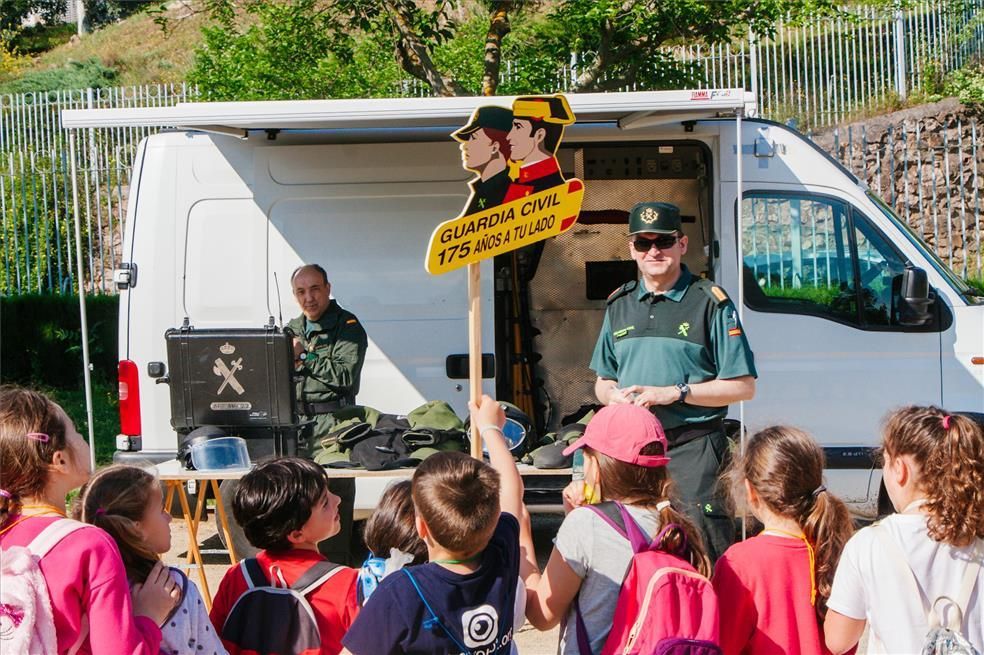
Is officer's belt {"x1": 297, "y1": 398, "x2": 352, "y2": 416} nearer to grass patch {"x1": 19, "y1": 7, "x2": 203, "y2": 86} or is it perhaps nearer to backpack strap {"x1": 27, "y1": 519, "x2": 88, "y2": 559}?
backpack strap {"x1": 27, "y1": 519, "x2": 88, "y2": 559}

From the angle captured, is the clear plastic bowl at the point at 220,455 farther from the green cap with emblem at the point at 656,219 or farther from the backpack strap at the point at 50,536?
the backpack strap at the point at 50,536

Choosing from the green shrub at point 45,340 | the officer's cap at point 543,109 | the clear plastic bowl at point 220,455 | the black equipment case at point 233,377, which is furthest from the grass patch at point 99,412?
the officer's cap at point 543,109

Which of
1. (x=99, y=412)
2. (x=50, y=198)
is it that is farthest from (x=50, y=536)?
(x=50, y=198)

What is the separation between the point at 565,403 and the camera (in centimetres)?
784

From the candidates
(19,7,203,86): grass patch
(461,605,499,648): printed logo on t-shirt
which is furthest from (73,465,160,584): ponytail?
(19,7,203,86): grass patch

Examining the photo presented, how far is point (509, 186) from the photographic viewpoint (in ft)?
13.4

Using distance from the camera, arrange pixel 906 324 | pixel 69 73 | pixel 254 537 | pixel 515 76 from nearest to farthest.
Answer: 1. pixel 254 537
2. pixel 906 324
3. pixel 515 76
4. pixel 69 73

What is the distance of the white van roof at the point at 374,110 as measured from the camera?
549 cm

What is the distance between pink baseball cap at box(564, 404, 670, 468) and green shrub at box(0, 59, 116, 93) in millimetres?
23426

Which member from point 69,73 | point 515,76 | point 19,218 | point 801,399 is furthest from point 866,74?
point 69,73

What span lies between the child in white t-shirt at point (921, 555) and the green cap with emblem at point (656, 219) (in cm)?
180

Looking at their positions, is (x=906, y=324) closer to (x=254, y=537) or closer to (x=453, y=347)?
(x=453, y=347)

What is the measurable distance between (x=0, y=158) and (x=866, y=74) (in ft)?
38.0

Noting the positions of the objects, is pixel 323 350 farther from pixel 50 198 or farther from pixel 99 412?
pixel 50 198
